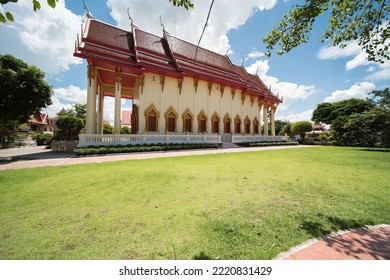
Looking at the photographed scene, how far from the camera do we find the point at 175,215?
2.86 metres

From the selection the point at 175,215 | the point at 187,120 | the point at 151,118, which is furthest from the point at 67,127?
the point at 175,215

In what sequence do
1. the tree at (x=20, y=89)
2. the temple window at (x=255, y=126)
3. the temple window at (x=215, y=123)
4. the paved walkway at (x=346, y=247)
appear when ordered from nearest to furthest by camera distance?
the paved walkway at (x=346, y=247) → the tree at (x=20, y=89) → the temple window at (x=215, y=123) → the temple window at (x=255, y=126)

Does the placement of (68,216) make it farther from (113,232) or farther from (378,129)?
(378,129)

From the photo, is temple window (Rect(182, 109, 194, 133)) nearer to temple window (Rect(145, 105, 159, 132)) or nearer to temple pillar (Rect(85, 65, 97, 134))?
temple window (Rect(145, 105, 159, 132))

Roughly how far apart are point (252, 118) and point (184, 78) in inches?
476

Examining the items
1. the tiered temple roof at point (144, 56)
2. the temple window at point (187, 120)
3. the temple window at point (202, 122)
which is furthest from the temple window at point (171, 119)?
the tiered temple roof at point (144, 56)

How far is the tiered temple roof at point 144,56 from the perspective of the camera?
1397 cm

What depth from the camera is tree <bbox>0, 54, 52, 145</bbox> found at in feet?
34.5

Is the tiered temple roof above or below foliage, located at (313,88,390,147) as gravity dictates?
above

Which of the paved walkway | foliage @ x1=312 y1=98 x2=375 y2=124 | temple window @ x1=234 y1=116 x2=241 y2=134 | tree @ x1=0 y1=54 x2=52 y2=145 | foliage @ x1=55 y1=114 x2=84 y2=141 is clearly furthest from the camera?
foliage @ x1=312 y1=98 x2=375 y2=124

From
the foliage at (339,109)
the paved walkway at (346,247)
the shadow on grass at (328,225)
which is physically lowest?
the paved walkway at (346,247)

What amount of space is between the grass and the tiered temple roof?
9027 mm

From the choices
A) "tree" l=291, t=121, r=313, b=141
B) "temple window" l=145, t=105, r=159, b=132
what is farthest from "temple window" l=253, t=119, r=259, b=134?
"temple window" l=145, t=105, r=159, b=132

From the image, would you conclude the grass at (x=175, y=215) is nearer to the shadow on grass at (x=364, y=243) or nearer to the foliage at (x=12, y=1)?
the shadow on grass at (x=364, y=243)
